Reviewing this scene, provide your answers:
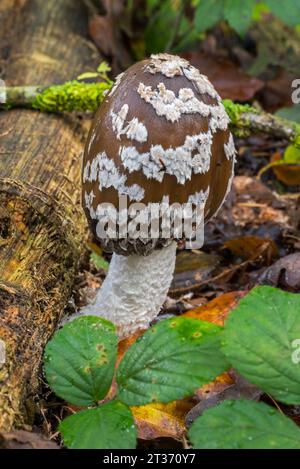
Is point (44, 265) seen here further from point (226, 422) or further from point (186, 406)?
point (226, 422)

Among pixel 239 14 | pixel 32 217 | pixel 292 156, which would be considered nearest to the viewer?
pixel 32 217

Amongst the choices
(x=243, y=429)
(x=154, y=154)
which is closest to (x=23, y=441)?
(x=243, y=429)

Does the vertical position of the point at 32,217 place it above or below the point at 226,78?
below

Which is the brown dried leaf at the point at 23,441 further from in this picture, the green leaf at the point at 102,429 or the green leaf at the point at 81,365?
the green leaf at the point at 81,365

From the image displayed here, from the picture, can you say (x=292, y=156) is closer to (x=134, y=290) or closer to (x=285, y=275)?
(x=285, y=275)

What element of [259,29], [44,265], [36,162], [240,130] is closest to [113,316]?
[44,265]

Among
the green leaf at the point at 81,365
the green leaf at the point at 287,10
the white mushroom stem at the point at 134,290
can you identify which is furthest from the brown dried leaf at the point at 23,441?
the green leaf at the point at 287,10

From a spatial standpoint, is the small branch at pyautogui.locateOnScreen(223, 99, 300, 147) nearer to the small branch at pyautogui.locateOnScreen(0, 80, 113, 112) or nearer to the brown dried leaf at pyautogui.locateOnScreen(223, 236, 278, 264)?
the brown dried leaf at pyautogui.locateOnScreen(223, 236, 278, 264)

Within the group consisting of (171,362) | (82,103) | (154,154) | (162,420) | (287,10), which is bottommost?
(162,420)
